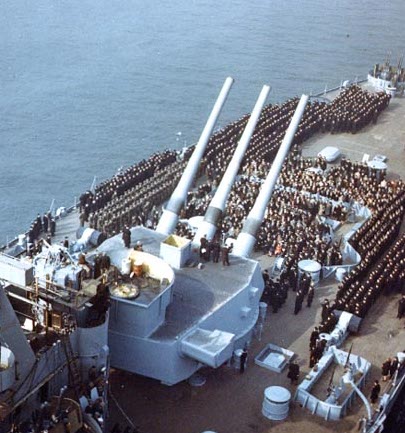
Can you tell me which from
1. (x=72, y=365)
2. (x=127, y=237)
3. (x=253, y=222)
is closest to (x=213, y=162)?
(x=253, y=222)

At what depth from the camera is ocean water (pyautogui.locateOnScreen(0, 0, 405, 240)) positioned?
3578cm

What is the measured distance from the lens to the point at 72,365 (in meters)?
12.7

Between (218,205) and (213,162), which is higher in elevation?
(218,205)

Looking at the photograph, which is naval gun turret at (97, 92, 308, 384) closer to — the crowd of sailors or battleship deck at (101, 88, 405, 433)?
battleship deck at (101, 88, 405, 433)

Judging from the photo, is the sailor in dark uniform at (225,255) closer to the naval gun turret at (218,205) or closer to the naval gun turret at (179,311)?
the naval gun turret at (179,311)

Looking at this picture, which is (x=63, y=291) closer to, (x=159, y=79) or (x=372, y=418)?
(x=372, y=418)

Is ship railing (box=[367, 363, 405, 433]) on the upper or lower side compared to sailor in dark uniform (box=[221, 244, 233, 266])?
lower

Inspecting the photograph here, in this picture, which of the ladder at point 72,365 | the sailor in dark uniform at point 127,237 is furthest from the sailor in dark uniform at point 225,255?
the ladder at point 72,365

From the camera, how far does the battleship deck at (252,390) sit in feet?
46.2

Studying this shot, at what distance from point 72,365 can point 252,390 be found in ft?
14.1

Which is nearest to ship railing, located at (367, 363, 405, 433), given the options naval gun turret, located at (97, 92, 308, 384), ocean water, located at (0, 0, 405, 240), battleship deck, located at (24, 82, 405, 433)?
battleship deck, located at (24, 82, 405, 433)

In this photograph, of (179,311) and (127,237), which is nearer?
(179,311)

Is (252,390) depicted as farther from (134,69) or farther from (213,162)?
(134,69)

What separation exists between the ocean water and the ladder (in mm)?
16731
